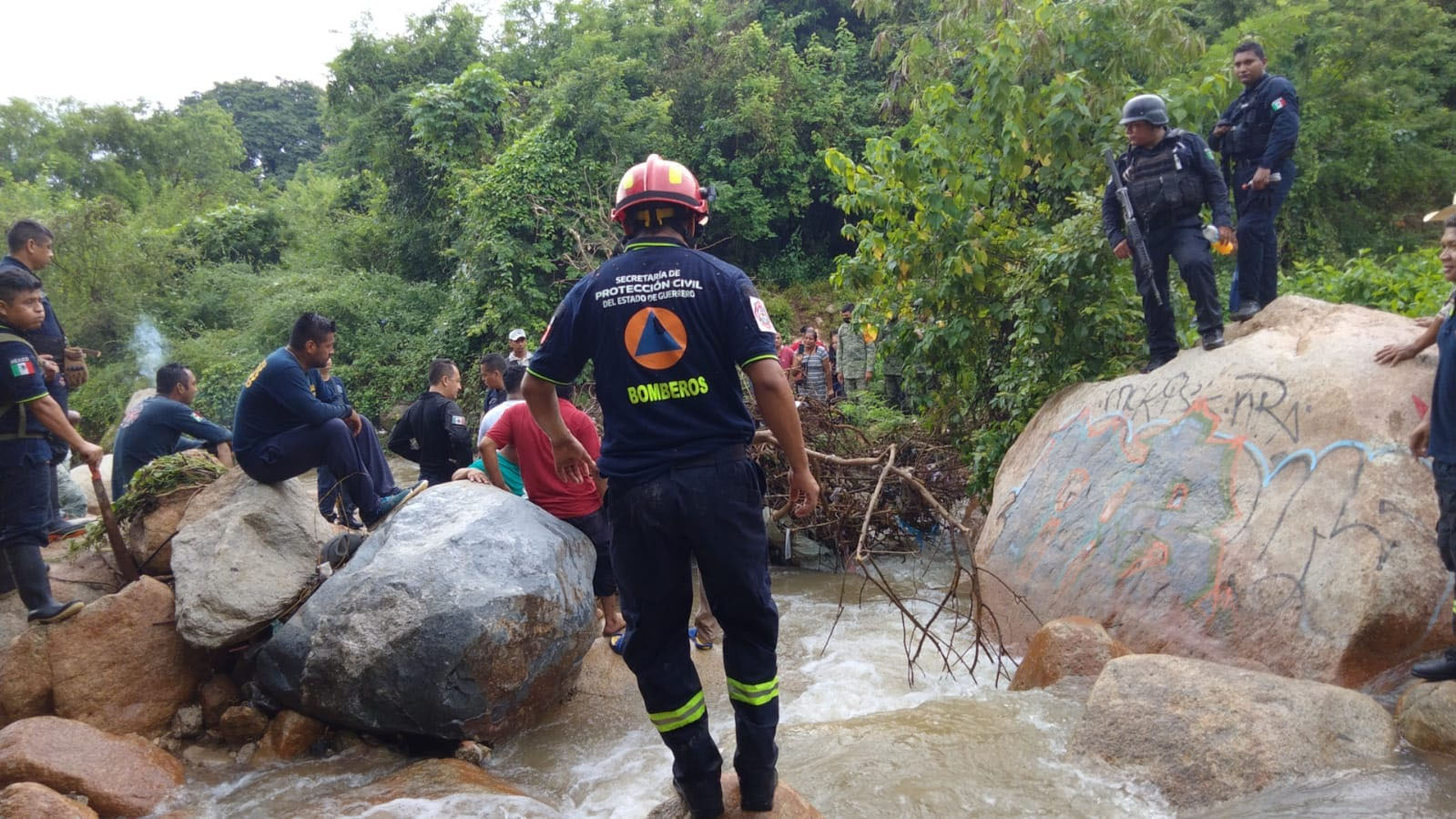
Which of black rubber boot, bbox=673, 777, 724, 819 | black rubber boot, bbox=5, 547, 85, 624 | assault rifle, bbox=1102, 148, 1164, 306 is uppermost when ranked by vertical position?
assault rifle, bbox=1102, 148, 1164, 306

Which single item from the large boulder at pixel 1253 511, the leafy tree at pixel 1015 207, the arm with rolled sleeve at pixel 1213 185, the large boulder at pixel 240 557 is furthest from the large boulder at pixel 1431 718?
the large boulder at pixel 240 557

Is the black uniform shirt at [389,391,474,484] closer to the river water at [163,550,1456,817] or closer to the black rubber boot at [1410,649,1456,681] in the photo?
the river water at [163,550,1456,817]

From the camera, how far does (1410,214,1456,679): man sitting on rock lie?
3.94 meters

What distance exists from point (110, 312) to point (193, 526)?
16003 mm

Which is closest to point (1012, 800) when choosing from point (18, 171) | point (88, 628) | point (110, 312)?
point (88, 628)

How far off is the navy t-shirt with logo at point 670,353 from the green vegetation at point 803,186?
448 centimetres

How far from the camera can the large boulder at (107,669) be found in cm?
477

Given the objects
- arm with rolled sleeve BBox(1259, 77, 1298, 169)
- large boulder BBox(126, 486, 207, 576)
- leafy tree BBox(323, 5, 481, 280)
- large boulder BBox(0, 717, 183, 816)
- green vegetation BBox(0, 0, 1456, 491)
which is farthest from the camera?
leafy tree BBox(323, 5, 481, 280)

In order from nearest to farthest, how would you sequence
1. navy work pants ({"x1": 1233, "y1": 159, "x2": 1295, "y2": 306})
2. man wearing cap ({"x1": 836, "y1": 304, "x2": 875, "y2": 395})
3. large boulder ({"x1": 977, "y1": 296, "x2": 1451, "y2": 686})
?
large boulder ({"x1": 977, "y1": 296, "x2": 1451, "y2": 686}), navy work pants ({"x1": 1233, "y1": 159, "x2": 1295, "y2": 306}), man wearing cap ({"x1": 836, "y1": 304, "x2": 875, "y2": 395})

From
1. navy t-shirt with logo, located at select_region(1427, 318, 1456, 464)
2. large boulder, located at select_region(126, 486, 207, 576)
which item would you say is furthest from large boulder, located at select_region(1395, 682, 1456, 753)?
large boulder, located at select_region(126, 486, 207, 576)

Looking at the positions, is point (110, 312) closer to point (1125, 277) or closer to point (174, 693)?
point (174, 693)

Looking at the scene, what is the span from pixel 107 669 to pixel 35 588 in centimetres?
58

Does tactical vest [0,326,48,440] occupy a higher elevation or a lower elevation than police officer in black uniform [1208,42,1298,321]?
lower

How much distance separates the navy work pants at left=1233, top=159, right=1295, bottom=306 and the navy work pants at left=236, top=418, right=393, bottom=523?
590 centimetres
